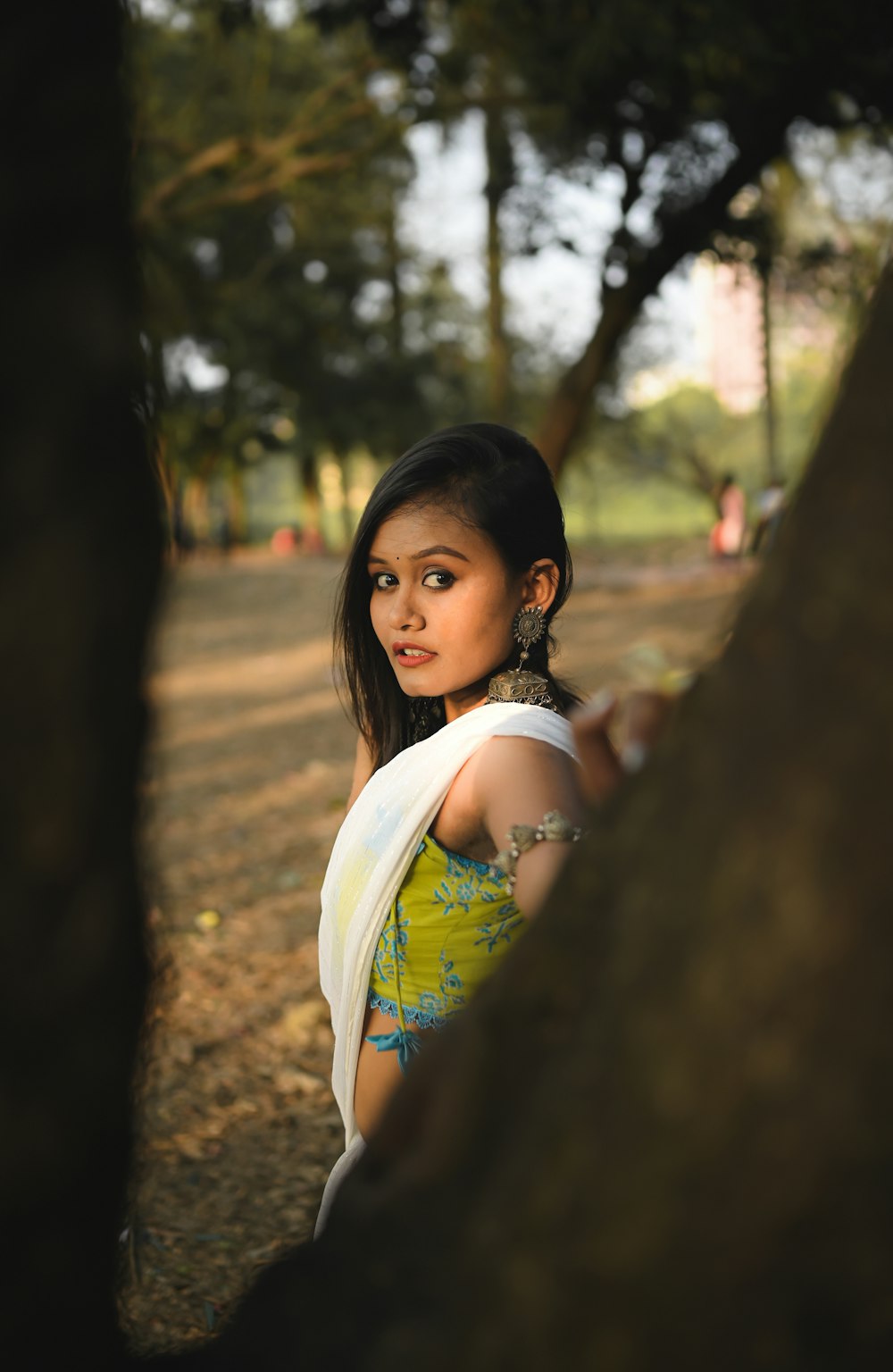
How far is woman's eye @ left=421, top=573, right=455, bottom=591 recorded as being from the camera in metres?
2.00

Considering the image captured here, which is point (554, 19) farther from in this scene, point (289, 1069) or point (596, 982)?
point (596, 982)

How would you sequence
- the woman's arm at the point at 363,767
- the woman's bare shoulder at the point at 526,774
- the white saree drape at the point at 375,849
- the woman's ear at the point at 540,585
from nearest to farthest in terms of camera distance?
1. the woman's bare shoulder at the point at 526,774
2. the white saree drape at the point at 375,849
3. the woman's ear at the point at 540,585
4. the woman's arm at the point at 363,767

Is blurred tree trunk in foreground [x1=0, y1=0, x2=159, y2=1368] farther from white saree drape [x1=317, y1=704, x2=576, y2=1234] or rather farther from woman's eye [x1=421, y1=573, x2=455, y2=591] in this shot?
woman's eye [x1=421, y1=573, x2=455, y2=591]

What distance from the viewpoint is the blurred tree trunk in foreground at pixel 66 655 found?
0.87m

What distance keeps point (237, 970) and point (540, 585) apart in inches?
135

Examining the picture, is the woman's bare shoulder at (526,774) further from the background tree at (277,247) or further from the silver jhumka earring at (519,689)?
the background tree at (277,247)

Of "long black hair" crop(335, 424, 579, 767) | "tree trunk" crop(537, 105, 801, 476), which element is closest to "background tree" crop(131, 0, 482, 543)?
"tree trunk" crop(537, 105, 801, 476)

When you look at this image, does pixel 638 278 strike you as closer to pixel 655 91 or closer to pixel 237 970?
pixel 655 91

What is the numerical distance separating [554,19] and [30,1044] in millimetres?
7338

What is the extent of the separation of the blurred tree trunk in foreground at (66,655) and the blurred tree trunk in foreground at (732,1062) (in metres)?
0.30

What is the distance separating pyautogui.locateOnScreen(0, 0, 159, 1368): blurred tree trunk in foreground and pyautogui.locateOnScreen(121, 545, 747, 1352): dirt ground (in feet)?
0.35

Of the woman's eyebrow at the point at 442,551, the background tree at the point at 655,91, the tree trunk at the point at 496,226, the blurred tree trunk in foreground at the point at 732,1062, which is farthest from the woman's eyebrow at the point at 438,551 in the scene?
the tree trunk at the point at 496,226

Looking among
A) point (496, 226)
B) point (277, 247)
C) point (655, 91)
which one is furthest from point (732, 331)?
point (655, 91)

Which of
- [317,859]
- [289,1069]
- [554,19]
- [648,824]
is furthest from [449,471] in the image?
[554,19]
